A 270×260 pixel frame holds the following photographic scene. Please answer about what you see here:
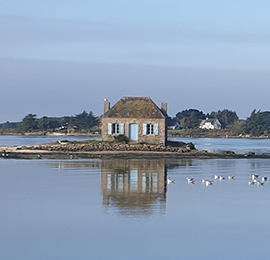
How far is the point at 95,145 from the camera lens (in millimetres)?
47125

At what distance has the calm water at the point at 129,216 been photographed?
1595 cm

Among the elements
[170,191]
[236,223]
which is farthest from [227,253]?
[170,191]

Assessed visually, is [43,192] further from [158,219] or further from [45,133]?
[45,133]

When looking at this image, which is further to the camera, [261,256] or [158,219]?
[158,219]

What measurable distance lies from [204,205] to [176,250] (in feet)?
22.8

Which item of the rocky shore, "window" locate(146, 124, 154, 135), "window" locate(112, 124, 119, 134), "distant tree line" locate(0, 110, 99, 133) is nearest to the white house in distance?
"distant tree line" locate(0, 110, 99, 133)

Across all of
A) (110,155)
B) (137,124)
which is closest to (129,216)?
(110,155)

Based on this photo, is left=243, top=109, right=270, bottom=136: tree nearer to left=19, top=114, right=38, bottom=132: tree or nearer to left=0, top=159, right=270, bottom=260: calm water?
left=19, top=114, right=38, bottom=132: tree

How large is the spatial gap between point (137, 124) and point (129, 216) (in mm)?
27668

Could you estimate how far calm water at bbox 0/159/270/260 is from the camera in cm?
1595

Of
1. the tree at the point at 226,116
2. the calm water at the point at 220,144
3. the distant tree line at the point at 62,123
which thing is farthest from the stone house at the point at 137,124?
the tree at the point at 226,116

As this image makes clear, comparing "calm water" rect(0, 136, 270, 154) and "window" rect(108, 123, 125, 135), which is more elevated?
"window" rect(108, 123, 125, 135)

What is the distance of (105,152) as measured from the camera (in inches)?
1788

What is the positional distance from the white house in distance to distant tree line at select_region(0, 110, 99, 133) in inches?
829
